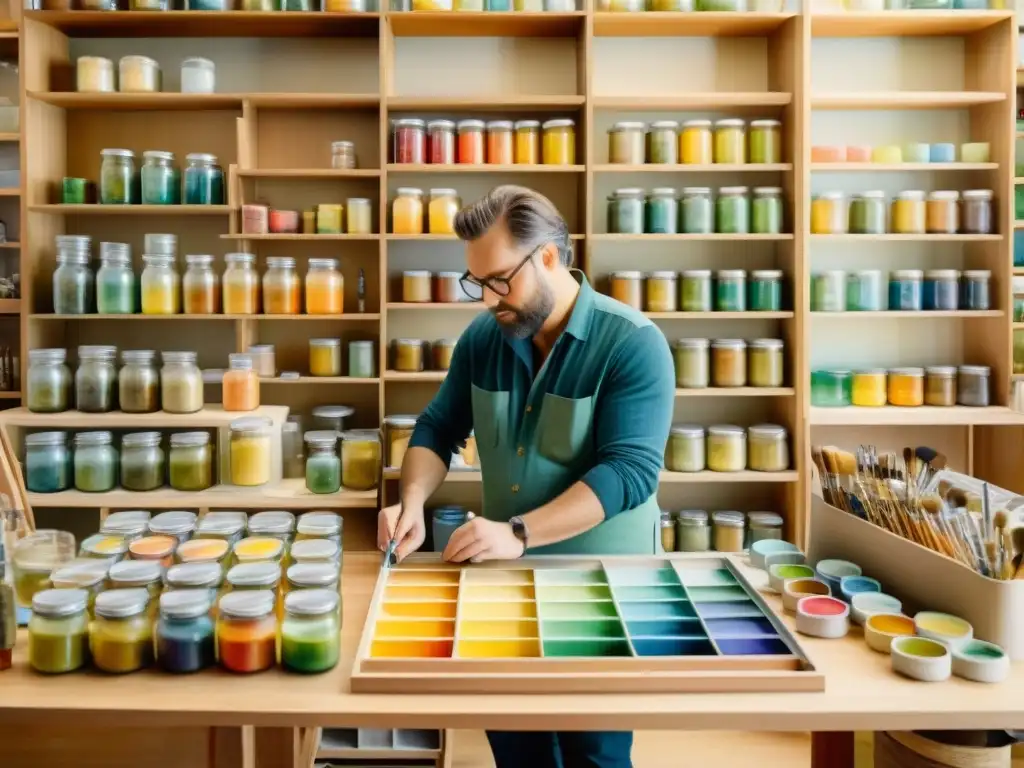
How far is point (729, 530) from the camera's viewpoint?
3.55 metres

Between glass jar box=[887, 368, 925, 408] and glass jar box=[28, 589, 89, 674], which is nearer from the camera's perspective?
glass jar box=[28, 589, 89, 674]

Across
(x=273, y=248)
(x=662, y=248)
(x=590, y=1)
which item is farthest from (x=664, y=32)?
(x=273, y=248)

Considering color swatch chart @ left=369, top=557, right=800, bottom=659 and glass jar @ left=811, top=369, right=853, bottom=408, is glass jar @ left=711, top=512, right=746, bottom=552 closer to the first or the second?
glass jar @ left=811, top=369, right=853, bottom=408

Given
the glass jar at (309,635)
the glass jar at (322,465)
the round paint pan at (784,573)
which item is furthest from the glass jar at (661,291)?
the glass jar at (309,635)

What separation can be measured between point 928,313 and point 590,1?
5.79 ft

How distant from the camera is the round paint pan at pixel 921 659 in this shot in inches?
48.6

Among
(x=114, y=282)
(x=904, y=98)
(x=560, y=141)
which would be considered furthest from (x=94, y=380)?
(x=904, y=98)

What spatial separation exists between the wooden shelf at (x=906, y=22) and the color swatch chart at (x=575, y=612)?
2.70m

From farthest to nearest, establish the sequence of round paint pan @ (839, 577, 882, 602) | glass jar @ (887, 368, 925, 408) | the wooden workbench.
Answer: glass jar @ (887, 368, 925, 408), round paint pan @ (839, 577, 882, 602), the wooden workbench

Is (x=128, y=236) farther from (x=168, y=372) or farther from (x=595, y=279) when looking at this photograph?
(x=595, y=279)

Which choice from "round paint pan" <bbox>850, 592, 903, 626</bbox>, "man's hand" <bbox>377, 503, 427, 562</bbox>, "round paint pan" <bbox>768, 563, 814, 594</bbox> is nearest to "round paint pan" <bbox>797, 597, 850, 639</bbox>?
"round paint pan" <bbox>850, 592, 903, 626</bbox>

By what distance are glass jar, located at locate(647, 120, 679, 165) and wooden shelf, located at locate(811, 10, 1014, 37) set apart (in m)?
0.68

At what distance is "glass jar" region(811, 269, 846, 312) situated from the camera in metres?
3.58

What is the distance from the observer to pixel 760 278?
351 cm
